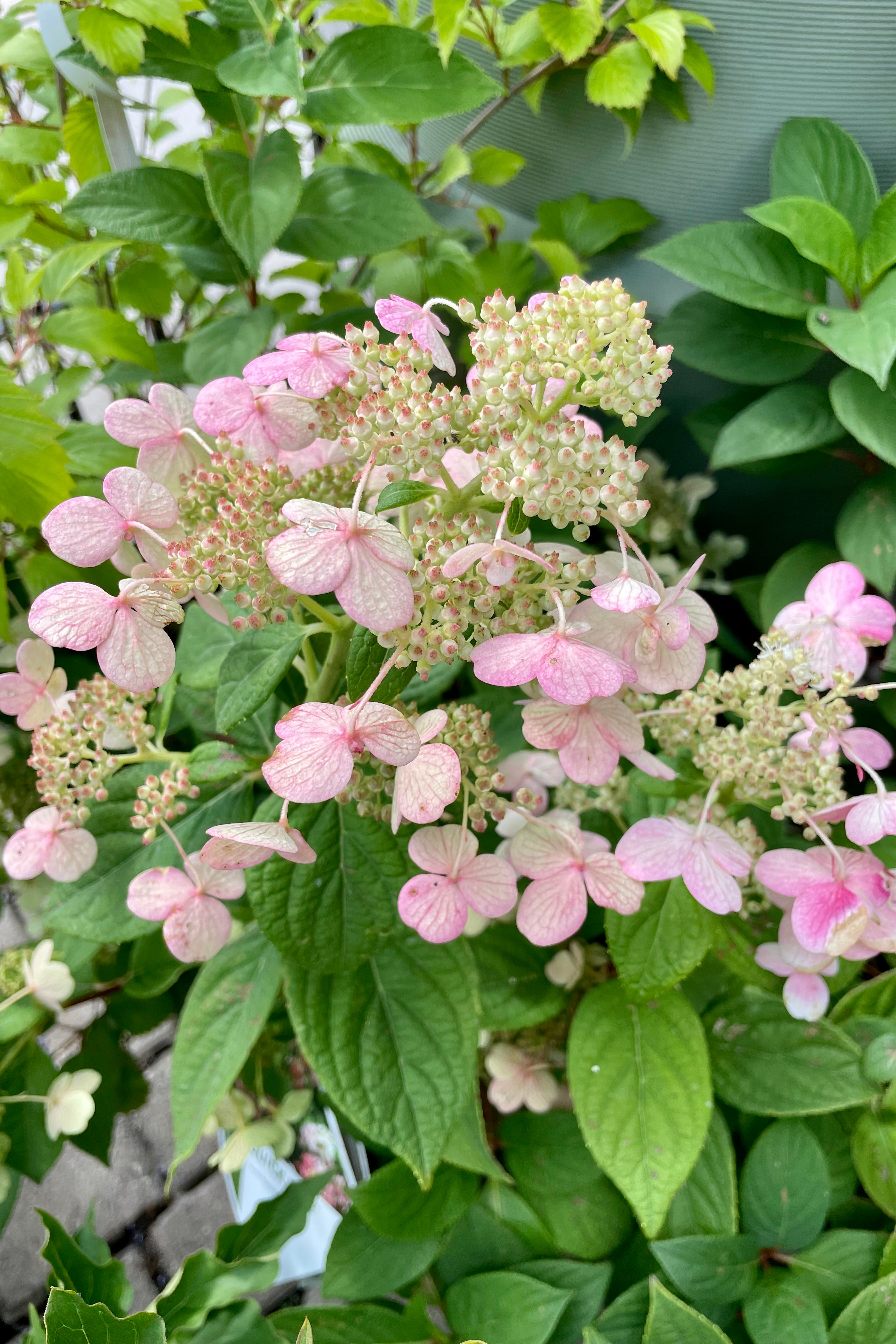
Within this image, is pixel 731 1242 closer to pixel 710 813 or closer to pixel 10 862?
pixel 710 813

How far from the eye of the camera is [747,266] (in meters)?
0.84

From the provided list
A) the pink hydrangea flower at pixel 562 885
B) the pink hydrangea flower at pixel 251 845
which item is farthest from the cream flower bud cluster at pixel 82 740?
the pink hydrangea flower at pixel 562 885

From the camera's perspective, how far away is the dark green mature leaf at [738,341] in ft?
3.00

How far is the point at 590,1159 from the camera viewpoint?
69 cm

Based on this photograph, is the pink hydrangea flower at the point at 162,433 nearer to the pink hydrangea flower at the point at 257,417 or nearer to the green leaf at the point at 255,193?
the pink hydrangea flower at the point at 257,417

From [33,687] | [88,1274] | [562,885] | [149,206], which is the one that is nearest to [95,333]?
[149,206]

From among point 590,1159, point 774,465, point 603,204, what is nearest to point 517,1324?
point 590,1159

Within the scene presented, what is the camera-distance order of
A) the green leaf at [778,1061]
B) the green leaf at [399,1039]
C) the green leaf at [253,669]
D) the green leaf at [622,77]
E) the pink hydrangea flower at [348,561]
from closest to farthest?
1. the pink hydrangea flower at [348,561]
2. the green leaf at [253,669]
3. the green leaf at [399,1039]
4. the green leaf at [778,1061]
5. the green leaf at [622,77]

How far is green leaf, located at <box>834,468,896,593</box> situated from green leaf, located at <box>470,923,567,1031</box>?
48 centimetres

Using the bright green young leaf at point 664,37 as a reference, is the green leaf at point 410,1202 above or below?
below

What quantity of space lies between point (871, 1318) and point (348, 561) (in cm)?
57

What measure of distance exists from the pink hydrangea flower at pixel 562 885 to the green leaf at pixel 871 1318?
0.33m

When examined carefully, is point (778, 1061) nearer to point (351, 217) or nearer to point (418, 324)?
point (418, 324)

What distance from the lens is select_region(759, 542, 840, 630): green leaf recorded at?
3.13 ft
